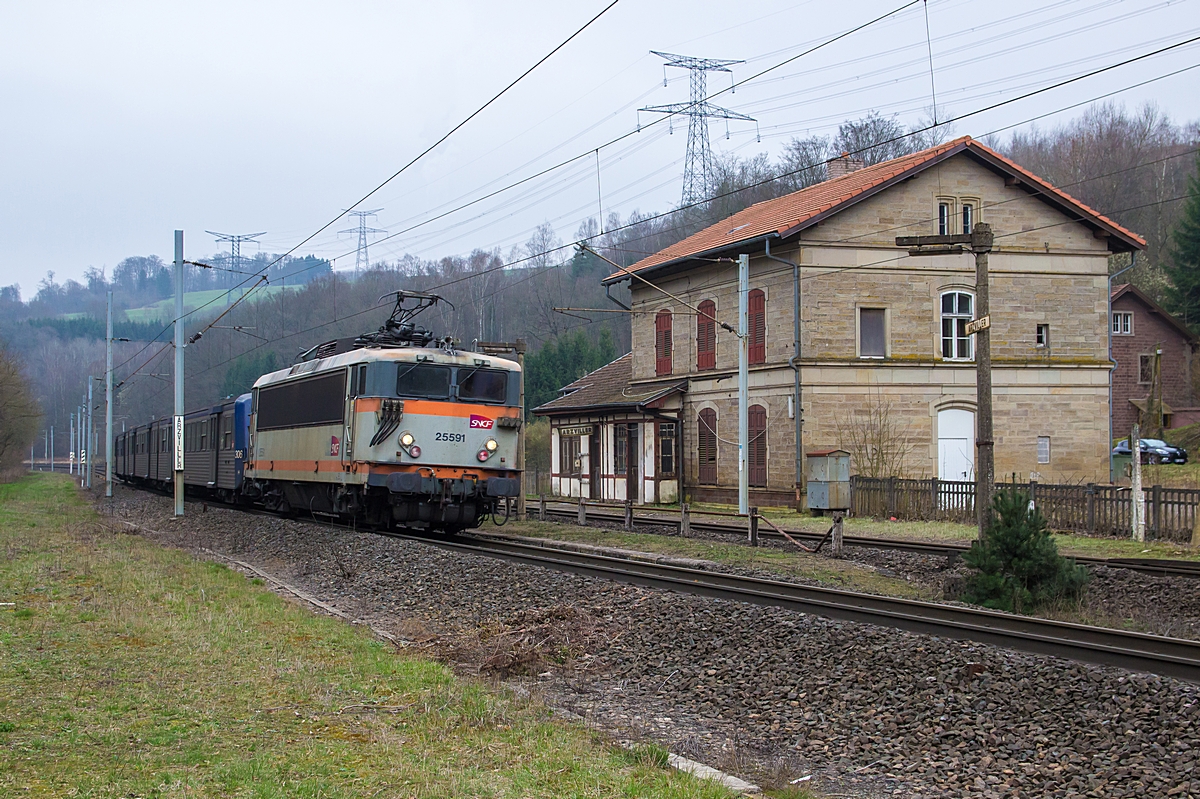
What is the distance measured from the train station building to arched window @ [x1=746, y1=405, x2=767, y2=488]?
0.06 metres

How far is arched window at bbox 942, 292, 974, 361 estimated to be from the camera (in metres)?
32.7

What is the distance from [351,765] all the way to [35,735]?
1.95 m

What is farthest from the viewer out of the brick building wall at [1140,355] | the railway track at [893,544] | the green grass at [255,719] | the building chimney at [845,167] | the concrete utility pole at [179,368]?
the brick building wall at [1140,355]

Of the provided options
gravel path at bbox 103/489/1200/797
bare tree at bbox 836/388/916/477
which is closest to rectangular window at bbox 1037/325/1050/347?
bare tree at bbox 836/388/916/477

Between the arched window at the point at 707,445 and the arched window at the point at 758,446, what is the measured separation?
1722 mm

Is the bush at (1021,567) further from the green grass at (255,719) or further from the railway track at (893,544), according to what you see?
the green grass at (255,719)

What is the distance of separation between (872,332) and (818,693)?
965 inches

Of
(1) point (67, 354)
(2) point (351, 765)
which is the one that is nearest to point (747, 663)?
(2) point (351, 765)

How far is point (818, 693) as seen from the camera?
8812 millimetres

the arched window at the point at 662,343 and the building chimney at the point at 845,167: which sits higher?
the building chimney at the point at 845,167

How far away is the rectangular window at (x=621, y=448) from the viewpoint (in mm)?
37312

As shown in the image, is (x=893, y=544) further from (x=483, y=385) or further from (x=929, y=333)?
(x=929, y=333)

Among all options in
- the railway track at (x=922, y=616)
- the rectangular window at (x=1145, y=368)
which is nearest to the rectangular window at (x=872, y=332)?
the railway track at (x=922, y=616)

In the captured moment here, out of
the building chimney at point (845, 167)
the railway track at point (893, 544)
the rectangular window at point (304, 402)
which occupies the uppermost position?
the building chimney at point (845, 167)
